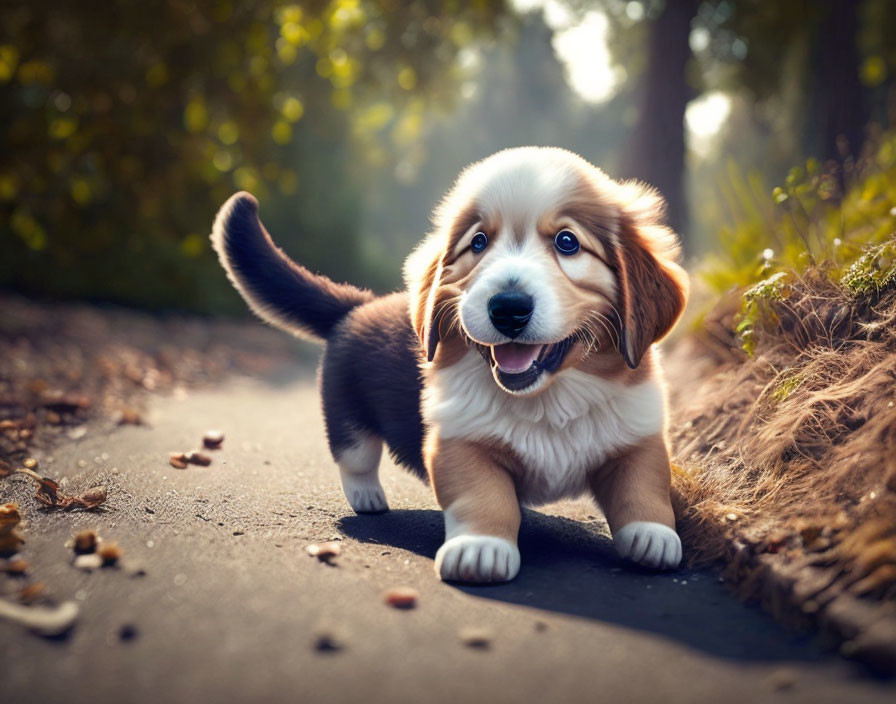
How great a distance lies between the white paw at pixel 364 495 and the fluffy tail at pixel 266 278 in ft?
2.53

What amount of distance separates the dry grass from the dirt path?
8.8 inches

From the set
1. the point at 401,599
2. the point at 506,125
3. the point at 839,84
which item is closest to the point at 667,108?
the point at 839,84

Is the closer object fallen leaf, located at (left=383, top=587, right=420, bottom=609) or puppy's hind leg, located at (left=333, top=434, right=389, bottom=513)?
fallen leaf, located at (left=383, top=587, right=420, bottom=609)

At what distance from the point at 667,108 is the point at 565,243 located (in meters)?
8.59

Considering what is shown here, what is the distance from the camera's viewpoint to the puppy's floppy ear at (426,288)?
123 inches

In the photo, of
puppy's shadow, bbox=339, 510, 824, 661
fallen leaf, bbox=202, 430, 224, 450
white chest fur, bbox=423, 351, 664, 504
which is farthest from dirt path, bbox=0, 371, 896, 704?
Answer: fallen leaf, bbox=202, 430, 224, 450

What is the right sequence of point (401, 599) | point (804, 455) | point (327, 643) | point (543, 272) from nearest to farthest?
1. point (327, 643)
2. point (401, 599)
3. point (543, 272)
4. point (804, 455)

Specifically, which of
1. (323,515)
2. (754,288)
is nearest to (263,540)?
(323,515)

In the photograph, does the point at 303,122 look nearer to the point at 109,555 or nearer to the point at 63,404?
the point at 63,404

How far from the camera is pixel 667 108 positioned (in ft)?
34.9

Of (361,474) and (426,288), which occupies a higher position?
(426,288)

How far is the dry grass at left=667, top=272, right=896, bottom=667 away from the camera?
7.86ft

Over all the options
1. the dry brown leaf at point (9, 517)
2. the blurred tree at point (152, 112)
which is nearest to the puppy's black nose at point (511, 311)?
the dry brown leaf at point (9, 517)

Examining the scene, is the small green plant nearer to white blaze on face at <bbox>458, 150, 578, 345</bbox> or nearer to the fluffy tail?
white blaze on face at <bbox>458, 150, 578, 345</bbox>
